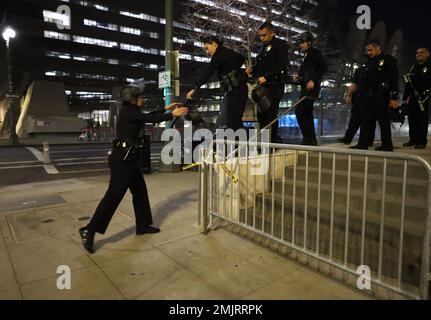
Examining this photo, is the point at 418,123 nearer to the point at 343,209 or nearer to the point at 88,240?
the point at 343,209

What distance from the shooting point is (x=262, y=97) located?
501cm

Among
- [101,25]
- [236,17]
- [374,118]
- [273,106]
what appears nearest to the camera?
[273,106]

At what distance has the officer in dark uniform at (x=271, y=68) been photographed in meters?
4.99

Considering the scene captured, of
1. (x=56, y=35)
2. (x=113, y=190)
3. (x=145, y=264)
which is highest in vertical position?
(x=56, y=35)

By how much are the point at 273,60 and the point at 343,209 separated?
2.60 m

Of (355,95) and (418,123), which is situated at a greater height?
(355,95)

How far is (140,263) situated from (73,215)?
2.18 m

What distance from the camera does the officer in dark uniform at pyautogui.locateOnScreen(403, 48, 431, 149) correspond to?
230 inches

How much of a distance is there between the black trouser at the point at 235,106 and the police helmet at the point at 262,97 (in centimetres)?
25

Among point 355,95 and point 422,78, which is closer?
point 422,78

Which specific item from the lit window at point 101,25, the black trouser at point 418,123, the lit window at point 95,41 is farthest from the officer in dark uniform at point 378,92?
the lit window at point 101,25

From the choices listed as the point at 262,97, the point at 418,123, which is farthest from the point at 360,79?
the point at 262,97

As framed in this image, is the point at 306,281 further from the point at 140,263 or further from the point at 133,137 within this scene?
the point at 133,137

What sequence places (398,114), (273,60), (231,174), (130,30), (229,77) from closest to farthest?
1. (231,174)
2. (229,77)
3. (273,60)
4. (398,114)
5. (130,30)
